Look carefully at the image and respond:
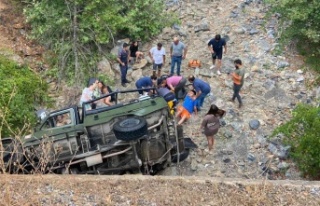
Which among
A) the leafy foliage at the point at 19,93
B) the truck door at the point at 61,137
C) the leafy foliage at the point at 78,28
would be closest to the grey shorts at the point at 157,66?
the leafy foliage at the point at 78,28

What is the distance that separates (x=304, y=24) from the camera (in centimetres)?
1113

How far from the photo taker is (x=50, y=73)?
11305 millimetres

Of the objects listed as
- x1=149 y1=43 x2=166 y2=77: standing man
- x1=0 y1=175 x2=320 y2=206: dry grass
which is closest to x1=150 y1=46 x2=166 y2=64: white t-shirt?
x1=149 y1=43 x2=166 y2=77: standing man

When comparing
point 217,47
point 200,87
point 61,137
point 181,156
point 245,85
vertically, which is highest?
point 217,47

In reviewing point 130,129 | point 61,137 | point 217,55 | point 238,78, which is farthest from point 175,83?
point 61,137

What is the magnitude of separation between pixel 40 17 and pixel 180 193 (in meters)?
7.52

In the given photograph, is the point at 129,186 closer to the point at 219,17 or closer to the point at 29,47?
the point at 29,47

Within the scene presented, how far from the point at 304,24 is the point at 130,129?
6.23 m

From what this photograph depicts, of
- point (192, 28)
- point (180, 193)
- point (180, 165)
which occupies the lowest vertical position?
point (180, 165)

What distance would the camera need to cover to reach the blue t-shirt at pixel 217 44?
10.5 m

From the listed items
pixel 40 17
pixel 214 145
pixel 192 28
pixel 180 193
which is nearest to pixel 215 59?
pixel 192 28

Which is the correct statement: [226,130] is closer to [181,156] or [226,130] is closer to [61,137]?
[181,156]

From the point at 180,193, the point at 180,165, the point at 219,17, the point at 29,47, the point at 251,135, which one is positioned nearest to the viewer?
the point at 180,193

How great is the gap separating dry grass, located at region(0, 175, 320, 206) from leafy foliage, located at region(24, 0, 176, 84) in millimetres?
5204
